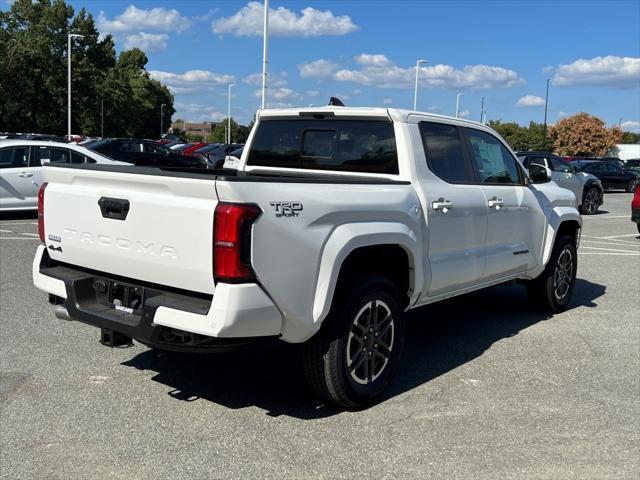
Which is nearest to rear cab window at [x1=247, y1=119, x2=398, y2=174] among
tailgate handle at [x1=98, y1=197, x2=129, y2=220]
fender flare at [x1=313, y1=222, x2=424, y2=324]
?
fender flare at [x1=313, y1=222, x2=424, y2=324]

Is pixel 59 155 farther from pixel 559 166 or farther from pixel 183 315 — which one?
pixel 559 166

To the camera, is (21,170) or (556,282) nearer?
(556,282)

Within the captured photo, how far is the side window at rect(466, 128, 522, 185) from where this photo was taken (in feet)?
18.2

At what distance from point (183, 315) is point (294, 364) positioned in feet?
6.15

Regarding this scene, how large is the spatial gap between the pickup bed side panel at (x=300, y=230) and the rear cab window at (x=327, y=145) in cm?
77

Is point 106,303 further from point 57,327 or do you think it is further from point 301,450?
point 57,327

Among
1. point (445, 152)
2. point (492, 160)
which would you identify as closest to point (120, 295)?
point (445, 152)

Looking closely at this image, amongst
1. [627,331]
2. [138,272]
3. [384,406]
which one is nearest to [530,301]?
[627,331]

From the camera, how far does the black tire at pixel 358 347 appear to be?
397cm

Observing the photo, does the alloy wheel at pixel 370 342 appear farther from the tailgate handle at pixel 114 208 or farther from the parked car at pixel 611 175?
the parked car at pixel 611 175

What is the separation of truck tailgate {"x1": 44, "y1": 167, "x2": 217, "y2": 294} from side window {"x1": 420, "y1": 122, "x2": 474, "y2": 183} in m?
2.10

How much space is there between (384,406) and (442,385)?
61 cm

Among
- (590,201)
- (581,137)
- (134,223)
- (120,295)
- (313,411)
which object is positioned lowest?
(313,411)

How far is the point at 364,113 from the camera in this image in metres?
4.89
